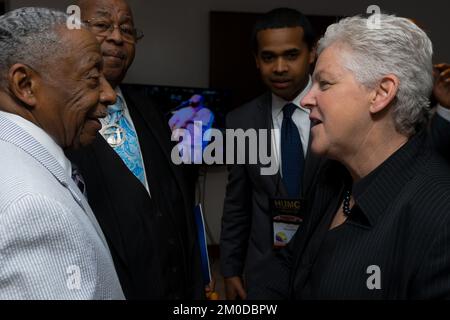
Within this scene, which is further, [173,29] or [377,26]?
[173,29]

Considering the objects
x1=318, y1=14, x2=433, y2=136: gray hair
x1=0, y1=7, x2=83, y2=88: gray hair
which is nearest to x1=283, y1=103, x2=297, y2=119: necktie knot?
x1=318, y1=14, x2=433, y2=136: gray hair

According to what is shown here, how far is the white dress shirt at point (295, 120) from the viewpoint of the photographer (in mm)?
1817

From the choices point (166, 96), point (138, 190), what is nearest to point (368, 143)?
point (138, 190)

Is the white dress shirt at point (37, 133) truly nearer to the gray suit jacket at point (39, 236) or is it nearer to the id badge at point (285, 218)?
the gray suit jacket at point (39, 236)

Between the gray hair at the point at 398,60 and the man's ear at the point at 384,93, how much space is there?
1 centimetres

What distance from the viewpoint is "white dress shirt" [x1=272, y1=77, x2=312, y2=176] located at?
5.96ft

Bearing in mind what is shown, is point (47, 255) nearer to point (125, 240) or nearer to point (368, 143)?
point (125, 240)

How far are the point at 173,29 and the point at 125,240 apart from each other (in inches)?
135

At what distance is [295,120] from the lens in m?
1.85

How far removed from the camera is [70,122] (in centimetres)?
104

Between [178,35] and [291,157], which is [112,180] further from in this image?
[178,35]

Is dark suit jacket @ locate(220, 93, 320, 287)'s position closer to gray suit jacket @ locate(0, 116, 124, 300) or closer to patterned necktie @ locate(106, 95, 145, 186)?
patterned necktie @ locate(106, 95, 145, 186)

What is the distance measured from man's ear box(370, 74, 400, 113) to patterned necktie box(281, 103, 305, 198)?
66cm
